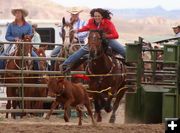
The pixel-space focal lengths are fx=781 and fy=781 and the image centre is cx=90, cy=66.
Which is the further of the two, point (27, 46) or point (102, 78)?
point (27, 46)

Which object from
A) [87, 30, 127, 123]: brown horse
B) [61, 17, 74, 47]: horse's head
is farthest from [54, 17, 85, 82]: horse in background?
[87, 30, 127, 123]: brown horse

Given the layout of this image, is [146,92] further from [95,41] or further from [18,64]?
[18,64]

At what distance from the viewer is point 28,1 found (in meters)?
107

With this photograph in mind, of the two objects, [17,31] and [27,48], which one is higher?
[17,31]

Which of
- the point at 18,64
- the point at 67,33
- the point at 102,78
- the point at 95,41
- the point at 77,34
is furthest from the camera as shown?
the point at 77,34

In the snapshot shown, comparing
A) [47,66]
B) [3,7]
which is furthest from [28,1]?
[47,66]

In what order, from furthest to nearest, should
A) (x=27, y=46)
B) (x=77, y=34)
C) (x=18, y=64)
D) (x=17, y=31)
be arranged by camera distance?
1. (x=77, y=34)
2. (x=17, y=31)
3. (x=18, y=64)
4. (x=27, y=46)

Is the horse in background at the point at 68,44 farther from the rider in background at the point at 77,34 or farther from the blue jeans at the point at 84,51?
the blue jeans at the point at 84,51

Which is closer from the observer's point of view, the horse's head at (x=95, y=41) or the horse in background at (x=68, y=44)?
the horse's head at (x=95, y=41)

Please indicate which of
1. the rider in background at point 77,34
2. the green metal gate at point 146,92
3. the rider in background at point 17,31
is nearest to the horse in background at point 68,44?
the rider in background at point 77,34

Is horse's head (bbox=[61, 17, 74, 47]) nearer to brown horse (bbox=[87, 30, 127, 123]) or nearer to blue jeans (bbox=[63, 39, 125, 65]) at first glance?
blue jeans (bbox=[63, 39, 125, 65])

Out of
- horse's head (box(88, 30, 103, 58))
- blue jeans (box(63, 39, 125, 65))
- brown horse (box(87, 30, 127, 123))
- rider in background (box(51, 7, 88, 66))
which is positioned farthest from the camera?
rider in background (box(51, 7, 88, 66))

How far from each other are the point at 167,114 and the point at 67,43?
4556 mm

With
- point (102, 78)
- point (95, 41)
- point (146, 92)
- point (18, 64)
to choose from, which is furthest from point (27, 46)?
point (146, 92)
